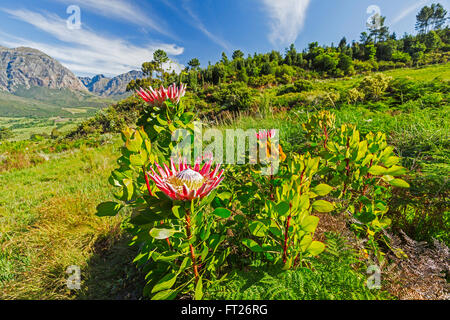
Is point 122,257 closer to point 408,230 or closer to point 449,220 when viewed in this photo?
point 408,230

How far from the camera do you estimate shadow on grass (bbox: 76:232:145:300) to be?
1.32m

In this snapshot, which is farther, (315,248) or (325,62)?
(325,62)

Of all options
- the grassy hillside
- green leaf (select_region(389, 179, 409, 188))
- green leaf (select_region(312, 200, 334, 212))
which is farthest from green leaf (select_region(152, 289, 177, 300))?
green leaf (select_region(389, 179, 409, 188))

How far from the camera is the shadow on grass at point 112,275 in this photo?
4.34ft

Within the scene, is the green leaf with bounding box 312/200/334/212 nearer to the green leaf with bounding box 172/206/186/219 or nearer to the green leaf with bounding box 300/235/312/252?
the green leaf with bounding box 300/235/312/252

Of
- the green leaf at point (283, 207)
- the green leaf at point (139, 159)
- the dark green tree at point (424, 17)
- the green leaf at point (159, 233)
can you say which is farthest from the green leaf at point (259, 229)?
the dark green tree at point (424, 17)

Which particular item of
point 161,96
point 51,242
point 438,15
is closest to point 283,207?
point 161,96

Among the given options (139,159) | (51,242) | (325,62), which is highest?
(325,62)

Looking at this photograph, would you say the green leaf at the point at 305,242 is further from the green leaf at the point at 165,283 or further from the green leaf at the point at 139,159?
the green leaf at the point at 139,159

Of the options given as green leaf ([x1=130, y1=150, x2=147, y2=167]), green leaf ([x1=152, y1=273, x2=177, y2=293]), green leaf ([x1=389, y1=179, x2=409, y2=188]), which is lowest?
green leaf ([x1=152, y1=273, x2=177, y2=293])

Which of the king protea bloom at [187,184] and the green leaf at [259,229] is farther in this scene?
the green leaf at [259,229]

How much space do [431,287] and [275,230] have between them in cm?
68

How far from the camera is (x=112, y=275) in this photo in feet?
4.83

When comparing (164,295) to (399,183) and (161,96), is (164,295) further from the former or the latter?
(399,183)
